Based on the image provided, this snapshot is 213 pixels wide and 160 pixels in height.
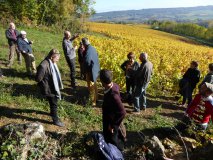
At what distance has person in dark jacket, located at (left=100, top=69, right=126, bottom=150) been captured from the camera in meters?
5.16

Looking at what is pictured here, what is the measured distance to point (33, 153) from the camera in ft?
18.6

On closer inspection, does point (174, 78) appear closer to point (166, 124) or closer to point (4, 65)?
point (166, 124)

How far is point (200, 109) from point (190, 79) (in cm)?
359

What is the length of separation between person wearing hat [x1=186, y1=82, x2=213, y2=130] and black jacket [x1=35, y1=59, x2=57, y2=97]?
3.28 m

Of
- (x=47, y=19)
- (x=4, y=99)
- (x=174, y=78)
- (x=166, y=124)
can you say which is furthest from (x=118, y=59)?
(x=47, y=19)

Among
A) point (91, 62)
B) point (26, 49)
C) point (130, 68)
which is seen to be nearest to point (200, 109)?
point (130, 68)

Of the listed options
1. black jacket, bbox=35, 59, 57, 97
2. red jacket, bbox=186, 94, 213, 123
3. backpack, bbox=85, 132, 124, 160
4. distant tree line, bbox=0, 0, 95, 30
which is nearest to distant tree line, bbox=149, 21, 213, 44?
distant tree line, bbox=0, 0, 95, 30

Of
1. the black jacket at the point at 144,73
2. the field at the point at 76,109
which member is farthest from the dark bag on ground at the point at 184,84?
the black jacket at the point at 144,73

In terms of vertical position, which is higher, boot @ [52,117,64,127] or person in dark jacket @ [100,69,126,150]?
person in dark jacket @ [100,69,126,150]

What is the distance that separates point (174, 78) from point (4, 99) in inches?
261

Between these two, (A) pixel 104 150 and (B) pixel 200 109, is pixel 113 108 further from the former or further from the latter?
(B) pixel 200 109

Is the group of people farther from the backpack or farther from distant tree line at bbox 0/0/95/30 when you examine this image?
distant tree line at bbox 0/0/95/30

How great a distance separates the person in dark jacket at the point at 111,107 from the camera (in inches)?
203

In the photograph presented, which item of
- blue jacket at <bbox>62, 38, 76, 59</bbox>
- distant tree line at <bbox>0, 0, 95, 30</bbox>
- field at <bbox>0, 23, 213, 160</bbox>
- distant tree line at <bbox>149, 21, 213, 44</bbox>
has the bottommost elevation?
distant tree line at <bbox>149, 21, 213, 44</bbox>
